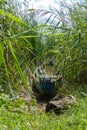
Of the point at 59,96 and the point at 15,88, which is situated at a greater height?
the point at 15,88

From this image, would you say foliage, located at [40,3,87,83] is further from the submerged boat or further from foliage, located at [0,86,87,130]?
foliage, located at [0,86,87,130]

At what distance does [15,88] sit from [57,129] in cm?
174

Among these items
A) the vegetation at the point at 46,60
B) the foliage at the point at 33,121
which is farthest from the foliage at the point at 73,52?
the foliage at the point at 33,121

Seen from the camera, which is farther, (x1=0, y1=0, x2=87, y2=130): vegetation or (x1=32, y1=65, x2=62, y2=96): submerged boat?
(x1=32, y1=65, x2=62, y2=96): submerged boat

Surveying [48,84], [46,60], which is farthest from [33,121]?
[48,84]

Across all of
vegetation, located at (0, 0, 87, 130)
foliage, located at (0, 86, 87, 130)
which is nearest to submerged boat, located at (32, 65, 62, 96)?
vegetation, located at (0, 0, 87, 130)

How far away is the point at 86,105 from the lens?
13.7ft

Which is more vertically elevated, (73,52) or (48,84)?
(73,52)

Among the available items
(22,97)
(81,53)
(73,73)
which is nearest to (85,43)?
(81,53)

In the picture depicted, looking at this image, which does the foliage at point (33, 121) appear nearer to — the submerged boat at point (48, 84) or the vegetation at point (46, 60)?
the vegetation at point (46, 60)

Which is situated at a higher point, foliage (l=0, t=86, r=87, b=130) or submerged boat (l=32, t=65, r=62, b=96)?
foliage (l=0, t=86, r=87, b=130)

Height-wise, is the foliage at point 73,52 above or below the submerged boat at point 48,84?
above

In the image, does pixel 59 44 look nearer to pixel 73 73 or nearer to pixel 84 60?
pixel 84 60

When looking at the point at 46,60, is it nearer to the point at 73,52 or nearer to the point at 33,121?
the point at 73,52
